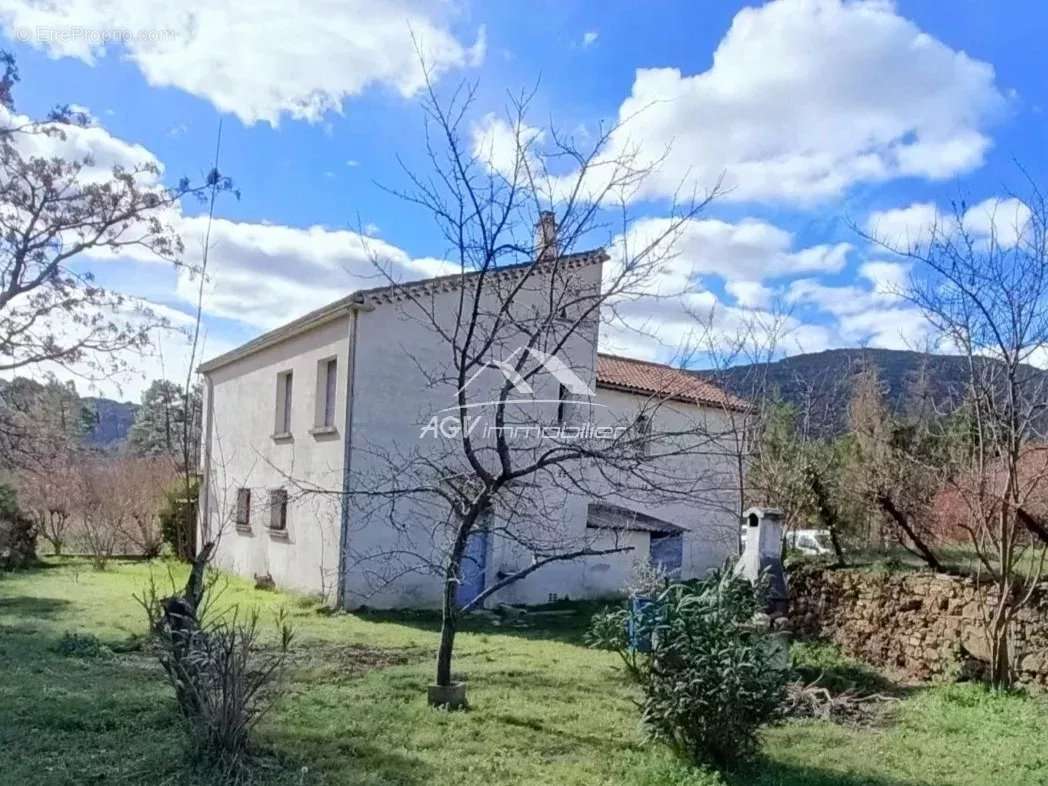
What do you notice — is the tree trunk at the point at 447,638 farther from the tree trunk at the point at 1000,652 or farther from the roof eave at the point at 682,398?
the tree trunk at the point at 1000,652

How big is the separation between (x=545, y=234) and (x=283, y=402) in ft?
41.1

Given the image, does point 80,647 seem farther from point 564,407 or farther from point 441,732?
point 564,407

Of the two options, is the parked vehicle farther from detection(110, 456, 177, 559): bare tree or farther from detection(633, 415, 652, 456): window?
detection(110, 456, 177, 559): bare tree

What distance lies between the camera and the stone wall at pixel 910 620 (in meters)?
9.20

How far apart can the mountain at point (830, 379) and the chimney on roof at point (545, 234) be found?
711cm

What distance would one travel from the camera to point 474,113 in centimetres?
771

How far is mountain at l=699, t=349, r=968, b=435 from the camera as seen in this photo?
13493mm

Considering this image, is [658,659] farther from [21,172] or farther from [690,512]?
[690,512]

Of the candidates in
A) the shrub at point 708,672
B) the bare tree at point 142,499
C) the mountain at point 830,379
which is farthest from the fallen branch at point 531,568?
the bare tree at point 142,499

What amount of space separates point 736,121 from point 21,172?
35.2 feet

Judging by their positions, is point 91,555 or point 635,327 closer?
point 635,327

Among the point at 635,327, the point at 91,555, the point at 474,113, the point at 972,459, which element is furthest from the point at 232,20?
the point at 91,555

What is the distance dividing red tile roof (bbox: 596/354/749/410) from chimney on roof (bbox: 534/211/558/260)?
9.34 feet

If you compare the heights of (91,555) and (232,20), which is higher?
(232,20)
